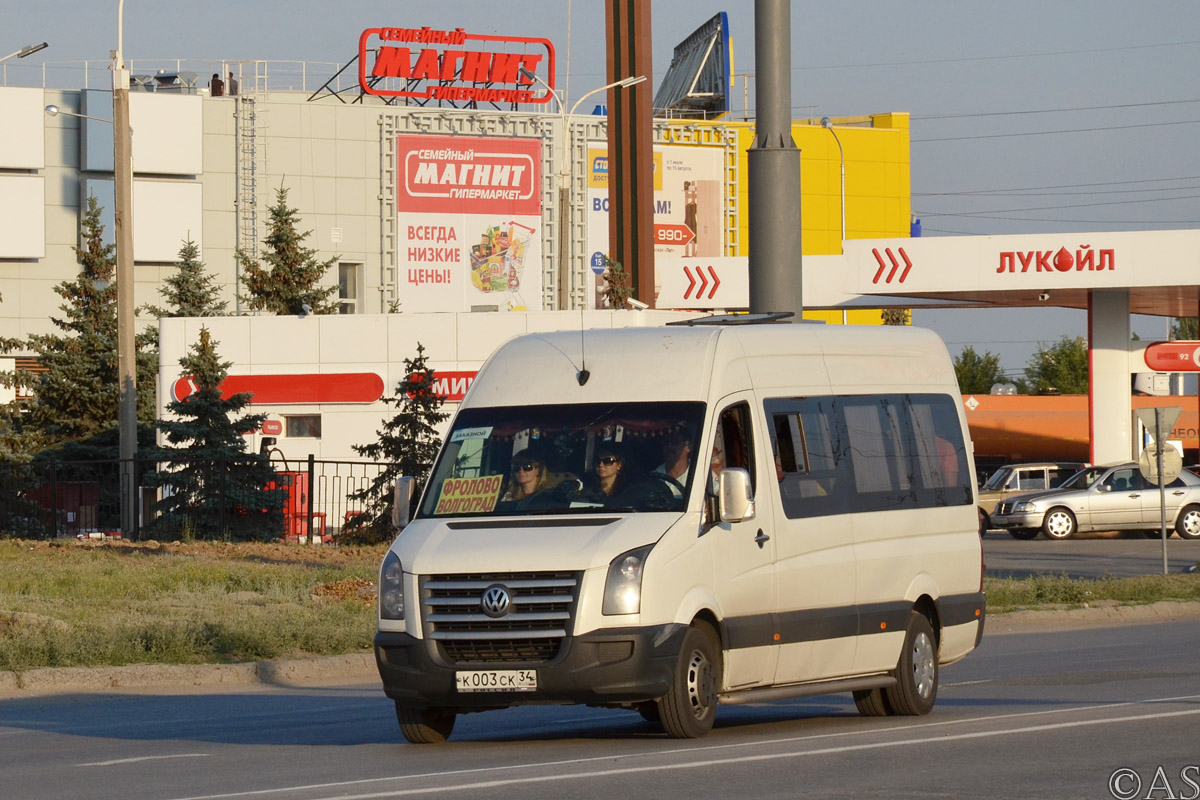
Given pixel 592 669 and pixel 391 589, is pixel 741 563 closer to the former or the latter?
pixel 592 669

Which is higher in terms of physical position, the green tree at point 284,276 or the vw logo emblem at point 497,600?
the green tree at point 284,276

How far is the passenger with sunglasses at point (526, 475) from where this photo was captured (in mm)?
10164

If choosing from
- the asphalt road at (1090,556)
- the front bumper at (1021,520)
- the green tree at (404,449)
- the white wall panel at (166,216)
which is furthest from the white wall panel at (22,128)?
the front bumper at (1021,520)

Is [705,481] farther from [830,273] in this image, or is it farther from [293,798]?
[830,273]

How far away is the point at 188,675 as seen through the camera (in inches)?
582

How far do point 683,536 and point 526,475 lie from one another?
43.6 inches

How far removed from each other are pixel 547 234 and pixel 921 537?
7127cm

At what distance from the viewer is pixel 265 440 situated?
112ft

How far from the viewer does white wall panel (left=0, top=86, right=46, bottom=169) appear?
73500mm

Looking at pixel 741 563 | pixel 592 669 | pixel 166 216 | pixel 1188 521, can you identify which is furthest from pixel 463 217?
pixel 592 669

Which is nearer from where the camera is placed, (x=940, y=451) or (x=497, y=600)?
(x=497, y=600)

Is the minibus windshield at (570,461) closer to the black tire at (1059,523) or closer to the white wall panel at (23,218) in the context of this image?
the black tire at (1059,523)

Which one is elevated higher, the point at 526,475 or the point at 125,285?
the point at 125,285

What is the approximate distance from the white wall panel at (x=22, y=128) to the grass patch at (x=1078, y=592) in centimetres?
5992
